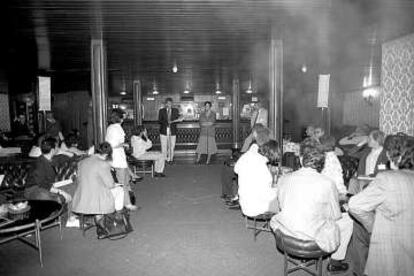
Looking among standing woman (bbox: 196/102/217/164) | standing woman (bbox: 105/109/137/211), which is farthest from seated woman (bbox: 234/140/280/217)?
standing woman (bbox: 196/102/217/164)

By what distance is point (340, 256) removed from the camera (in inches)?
128

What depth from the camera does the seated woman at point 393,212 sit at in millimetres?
2354

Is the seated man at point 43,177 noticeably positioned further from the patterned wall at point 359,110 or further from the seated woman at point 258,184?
the patterned wall at point 359,110

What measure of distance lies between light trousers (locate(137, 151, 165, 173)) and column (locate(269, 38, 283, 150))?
2.68 metres

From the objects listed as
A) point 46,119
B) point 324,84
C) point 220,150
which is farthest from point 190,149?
point 324,84

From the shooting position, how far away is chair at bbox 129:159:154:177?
7.47 meters

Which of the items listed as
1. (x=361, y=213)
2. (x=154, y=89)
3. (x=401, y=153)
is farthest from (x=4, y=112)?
(x=401, y=153)

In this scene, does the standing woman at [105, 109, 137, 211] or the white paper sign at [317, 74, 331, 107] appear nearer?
the standing woman at [105, 109, 137, 211]

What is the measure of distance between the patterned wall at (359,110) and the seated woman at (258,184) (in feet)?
32.3

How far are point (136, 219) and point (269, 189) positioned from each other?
222cm

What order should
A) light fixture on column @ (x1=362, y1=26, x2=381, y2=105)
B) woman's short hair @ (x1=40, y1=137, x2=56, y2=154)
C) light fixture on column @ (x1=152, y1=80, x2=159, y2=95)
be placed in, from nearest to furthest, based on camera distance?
woman's short hair @ (x1=40, y1=137, x2=56, y2=154) → light fixture on column @ (x1=362, y1=26, x2=381, y2=105) → light fixture on column @ (x1=152, y1=80, x2=159, y2=95)

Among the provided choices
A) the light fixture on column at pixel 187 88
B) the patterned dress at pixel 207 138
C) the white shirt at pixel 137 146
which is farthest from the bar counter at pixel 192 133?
the white shirt at pixel 137 146

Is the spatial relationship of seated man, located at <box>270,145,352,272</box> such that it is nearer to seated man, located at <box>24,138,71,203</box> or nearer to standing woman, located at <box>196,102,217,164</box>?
seated man, located at <box>24,138,71,203</box>

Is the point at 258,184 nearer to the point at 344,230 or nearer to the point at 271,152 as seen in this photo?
the point at 271,152
